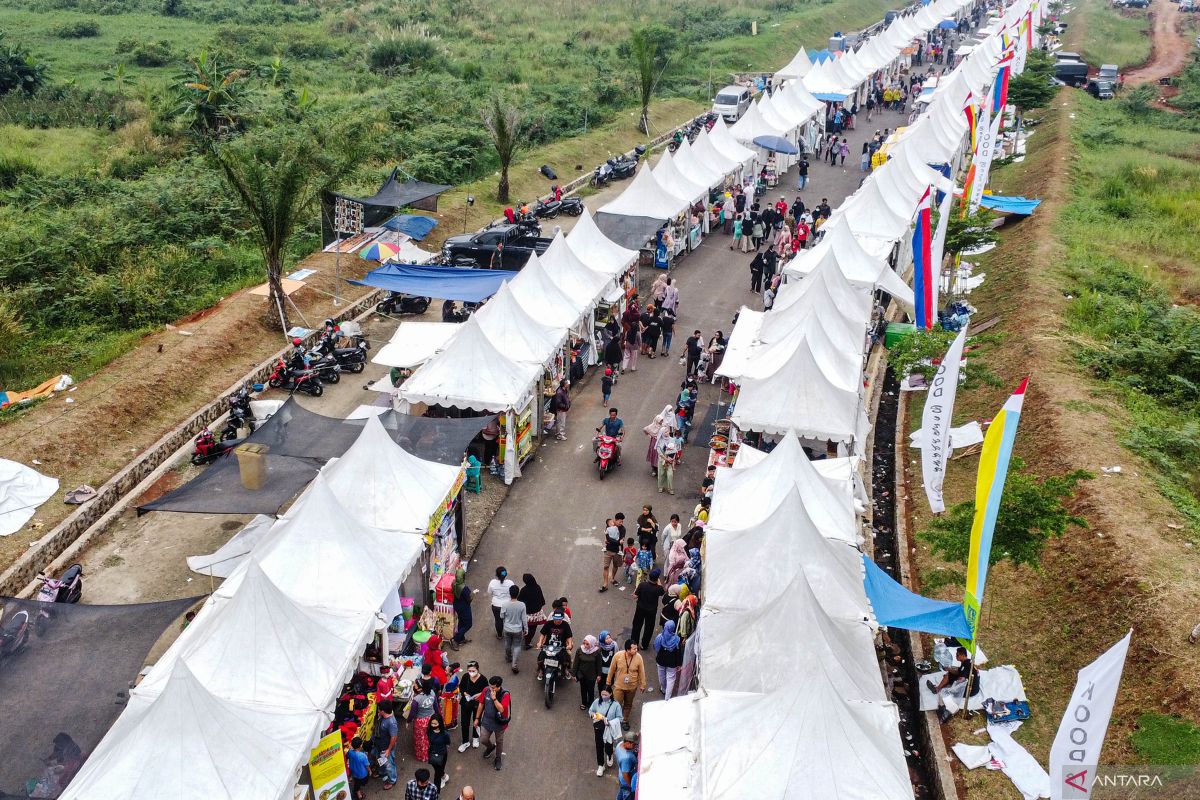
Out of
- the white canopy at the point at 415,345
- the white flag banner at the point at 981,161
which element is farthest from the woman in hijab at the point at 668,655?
the white flag banner at the point at 981,161

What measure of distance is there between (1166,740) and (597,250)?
15.7 metres

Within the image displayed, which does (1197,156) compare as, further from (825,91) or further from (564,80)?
(564,80)

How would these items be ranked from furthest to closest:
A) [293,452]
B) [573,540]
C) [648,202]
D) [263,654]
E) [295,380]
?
[648,202] < [295,380] < [573,540] < [293,452] < [263,654]

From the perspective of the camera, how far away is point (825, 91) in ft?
139

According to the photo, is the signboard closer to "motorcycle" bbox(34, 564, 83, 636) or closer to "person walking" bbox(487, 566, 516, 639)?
"person walking" bbox(487, 566, 516, 639)

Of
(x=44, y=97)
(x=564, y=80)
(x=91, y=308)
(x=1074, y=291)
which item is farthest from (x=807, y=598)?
(x=564, y=80)

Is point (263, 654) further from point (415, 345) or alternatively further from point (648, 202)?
point (648, 202)

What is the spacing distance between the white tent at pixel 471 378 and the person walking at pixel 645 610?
4710mm

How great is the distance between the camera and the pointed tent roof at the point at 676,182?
28.1 meters

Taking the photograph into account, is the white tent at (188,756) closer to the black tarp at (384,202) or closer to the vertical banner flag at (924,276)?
the vertical banner flag at (924,276)

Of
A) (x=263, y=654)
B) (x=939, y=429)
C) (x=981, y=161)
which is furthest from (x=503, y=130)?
(x=263, y=654)

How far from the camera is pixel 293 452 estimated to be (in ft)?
47.4

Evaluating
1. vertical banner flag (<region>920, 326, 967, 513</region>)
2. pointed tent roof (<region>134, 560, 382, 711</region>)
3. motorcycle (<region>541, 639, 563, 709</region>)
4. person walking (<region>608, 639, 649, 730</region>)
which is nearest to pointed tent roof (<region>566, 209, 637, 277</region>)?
vertical banner flag (<region>920, 326, 967, 513</region>)

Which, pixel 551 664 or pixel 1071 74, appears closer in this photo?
pixel 551 664
